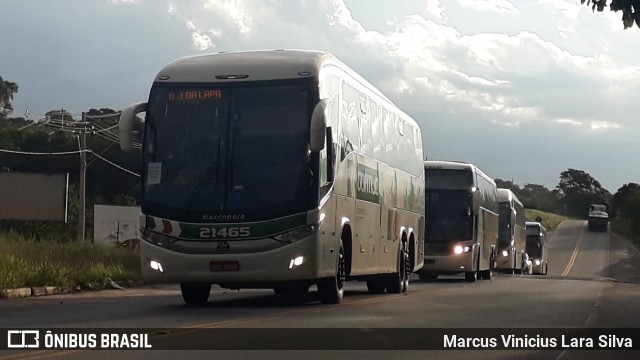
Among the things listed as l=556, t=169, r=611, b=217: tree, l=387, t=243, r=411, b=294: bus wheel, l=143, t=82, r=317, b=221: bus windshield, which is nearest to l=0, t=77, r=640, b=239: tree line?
l=387, t=243, r=411, b=294: bus wheel

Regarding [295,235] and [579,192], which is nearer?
[295,235]

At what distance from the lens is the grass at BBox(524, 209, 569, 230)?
14738 cm

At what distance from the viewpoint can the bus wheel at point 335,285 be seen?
18.1 meters

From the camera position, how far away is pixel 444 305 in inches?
738

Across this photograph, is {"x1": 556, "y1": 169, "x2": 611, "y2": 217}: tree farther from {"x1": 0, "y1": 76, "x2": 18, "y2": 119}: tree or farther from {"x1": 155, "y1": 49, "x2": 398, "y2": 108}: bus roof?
{"x1": 155, "y1": 49, "x2": 398, "y2": 108}: bus roof

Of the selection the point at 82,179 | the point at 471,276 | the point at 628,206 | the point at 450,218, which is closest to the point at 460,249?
the point at 450,218

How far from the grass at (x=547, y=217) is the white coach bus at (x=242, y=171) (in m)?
128

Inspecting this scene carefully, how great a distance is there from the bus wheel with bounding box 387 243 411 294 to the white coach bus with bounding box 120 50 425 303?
6.15m

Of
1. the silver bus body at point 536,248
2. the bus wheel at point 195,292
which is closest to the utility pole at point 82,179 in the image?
the silver bus body at point 536,248

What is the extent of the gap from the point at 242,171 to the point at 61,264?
9.45 metres

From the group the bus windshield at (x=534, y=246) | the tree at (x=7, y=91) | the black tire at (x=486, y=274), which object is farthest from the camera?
the tree at (x=7, y=91)

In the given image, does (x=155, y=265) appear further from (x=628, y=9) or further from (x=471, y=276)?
(x=471, y=276)

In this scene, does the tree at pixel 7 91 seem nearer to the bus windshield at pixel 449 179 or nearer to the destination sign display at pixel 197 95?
the bus windshield at pixel 449 179

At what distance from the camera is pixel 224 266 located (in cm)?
1620
